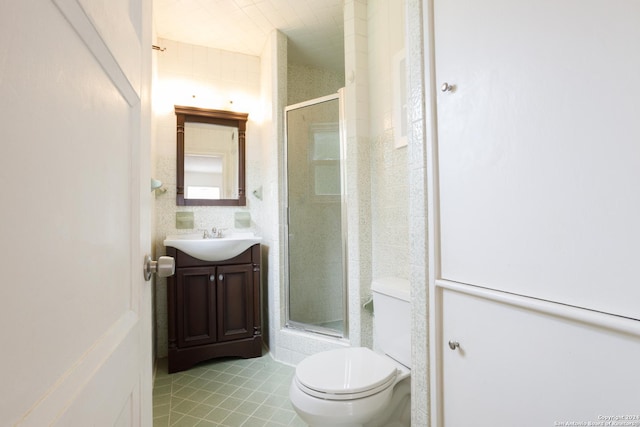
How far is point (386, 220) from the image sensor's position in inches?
→ 69.7

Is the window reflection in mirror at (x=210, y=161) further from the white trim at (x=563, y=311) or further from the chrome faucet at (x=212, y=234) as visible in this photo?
the white trim at (x=563, y=311)

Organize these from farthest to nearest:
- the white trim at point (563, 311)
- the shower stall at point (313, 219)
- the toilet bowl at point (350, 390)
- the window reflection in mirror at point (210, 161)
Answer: the window reflection in mirror at point (210, 161) < the shower stall at point (313, 219) < the toilet bowl at point (350, 390) < the white trim at point (563, 311)

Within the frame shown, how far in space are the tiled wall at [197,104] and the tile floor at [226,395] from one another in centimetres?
54

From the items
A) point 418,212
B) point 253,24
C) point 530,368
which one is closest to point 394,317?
point 418,212

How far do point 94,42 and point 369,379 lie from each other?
1303 millimetres

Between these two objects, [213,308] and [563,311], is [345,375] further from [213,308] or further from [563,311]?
[213,308]

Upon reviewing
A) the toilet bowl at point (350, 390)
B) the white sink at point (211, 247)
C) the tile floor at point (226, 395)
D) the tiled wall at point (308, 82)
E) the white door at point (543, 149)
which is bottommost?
the tile floor at point (226, 395)

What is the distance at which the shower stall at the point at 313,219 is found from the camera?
226 centimetres

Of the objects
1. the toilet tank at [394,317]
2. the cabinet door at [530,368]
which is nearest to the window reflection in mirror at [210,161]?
the toilet tank at [394,317]

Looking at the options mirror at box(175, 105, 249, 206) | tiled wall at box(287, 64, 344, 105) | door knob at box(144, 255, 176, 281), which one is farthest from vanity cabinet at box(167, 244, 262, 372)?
door knob at box(144, 255, 176, 281)

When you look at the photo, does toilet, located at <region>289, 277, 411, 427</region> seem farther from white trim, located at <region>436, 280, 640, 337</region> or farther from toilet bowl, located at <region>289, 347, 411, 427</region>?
white trim, located at <region>436, 280, 640, 337</region>

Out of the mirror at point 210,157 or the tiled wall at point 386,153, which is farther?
the mirror at point 210,157

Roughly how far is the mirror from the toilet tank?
1.66m

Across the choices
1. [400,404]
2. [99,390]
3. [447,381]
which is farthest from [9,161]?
[400,404]
